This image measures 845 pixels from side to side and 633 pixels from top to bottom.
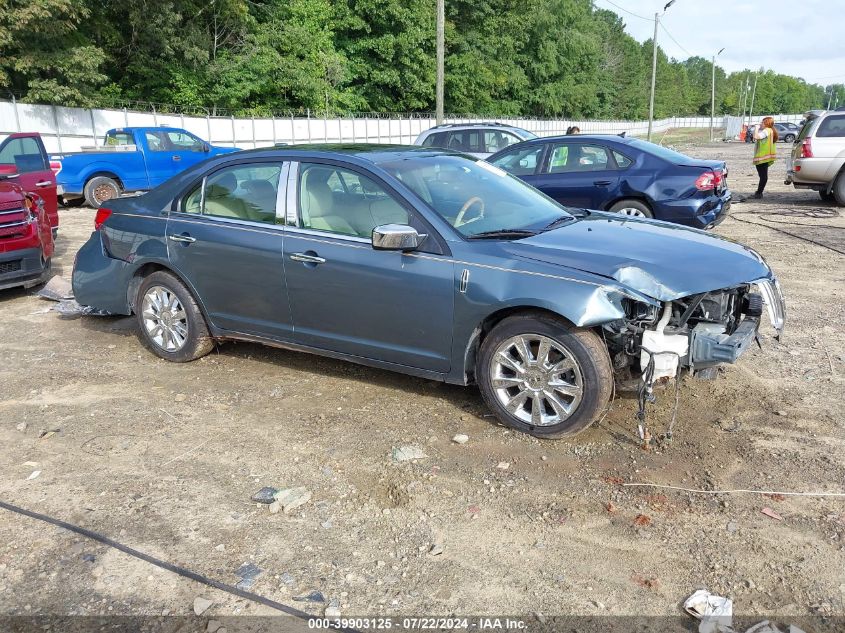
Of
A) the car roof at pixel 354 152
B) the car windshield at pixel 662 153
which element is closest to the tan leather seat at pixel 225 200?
the car roof at pixel 354 152

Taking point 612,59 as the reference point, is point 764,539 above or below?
below

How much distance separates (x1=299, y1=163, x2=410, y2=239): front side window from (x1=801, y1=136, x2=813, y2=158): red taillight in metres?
12.6

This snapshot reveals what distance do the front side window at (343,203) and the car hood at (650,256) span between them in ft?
2.90

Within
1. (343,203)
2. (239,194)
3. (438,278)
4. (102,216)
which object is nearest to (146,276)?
(102,216)

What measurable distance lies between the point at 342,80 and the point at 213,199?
39.3 meters

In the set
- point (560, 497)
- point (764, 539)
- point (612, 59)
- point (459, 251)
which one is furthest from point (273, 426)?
point (612, 59)

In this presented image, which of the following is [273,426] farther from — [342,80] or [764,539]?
[342,80]

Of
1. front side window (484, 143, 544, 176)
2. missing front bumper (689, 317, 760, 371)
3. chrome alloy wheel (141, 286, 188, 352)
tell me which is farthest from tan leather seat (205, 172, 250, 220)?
front side window (484, 143, 544, 176)

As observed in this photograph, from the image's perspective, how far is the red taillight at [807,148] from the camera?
14031 mm

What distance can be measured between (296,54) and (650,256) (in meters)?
37.7

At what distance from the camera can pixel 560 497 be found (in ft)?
11.9

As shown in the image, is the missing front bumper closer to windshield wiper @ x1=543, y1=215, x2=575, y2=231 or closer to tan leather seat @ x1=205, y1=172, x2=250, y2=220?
windshield wiper @ x1=543, y1=215, x2=575, y2=231

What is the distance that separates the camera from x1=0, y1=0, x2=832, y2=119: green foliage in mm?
24766

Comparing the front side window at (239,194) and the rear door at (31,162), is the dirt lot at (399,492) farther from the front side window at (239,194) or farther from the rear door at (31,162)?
the rear door at (31,162)
